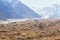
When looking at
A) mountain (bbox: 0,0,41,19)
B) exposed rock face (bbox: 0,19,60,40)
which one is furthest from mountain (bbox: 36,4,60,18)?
exposed rock face (bbox: 0,19,60,40)

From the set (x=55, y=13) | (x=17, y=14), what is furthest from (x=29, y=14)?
(x=55, y=13)

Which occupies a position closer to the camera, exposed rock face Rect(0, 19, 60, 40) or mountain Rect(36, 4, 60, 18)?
exposed rock face Rect(0, 19, 60, 40)

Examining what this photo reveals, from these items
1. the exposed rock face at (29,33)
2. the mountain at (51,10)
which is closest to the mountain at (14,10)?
the mountain at (51,10)

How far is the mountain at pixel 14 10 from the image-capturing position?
87.8 m

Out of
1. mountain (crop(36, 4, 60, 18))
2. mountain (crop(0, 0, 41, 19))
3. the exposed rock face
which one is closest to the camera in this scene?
the exposed rock face

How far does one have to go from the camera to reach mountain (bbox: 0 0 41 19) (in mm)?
87812

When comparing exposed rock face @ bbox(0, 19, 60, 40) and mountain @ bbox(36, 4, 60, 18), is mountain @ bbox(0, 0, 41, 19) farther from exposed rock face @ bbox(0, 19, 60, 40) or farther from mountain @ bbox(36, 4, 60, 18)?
exposed rock face @ bbox(0, 19, 60, 40)

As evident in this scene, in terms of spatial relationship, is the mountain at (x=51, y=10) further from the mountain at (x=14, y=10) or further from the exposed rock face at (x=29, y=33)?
the exposed rock face at (x=29, y=33)

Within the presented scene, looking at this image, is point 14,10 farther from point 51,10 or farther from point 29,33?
point 29,33

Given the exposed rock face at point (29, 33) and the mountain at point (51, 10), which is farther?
the mountain at point (51, 10)

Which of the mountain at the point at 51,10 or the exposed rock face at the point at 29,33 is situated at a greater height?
the mountain at the point at 51,10

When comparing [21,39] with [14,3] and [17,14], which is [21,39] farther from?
[14,3]

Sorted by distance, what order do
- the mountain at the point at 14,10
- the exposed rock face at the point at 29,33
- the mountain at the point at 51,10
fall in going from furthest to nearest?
the mountain at the point at 51,10, the mountain at the point at 14,10, the exposed rock face at the point at 29,33

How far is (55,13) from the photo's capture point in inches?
4941
